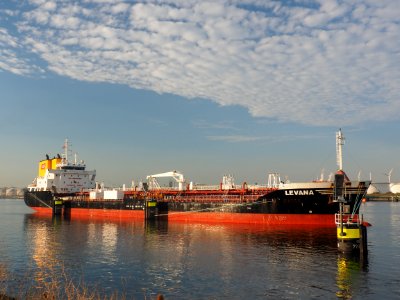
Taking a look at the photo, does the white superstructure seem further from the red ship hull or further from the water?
the water

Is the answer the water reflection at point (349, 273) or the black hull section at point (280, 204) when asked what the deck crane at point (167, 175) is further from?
the water reflection at point (349, 273)

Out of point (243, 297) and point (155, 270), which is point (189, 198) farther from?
point (243, 297)

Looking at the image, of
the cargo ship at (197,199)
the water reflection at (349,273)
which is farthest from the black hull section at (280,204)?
the water reflection at (349,273)

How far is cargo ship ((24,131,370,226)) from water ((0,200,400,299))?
343 centimetres

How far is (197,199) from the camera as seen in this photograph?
167 ft

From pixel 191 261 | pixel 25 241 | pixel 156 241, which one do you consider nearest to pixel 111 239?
pixel 156 241

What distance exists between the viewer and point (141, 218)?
56.4 metres

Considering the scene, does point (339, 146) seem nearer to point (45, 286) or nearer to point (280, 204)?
point (280, 204)

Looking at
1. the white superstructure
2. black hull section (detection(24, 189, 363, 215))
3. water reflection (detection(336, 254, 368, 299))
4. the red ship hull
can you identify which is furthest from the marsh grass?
the white superstructure

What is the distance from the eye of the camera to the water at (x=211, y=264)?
62.8 ft

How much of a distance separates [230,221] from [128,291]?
92.7 feet

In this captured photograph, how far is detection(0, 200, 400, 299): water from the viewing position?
19.2m

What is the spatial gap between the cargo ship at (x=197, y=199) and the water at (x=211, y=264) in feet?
11.3

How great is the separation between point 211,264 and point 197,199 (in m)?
26.4
